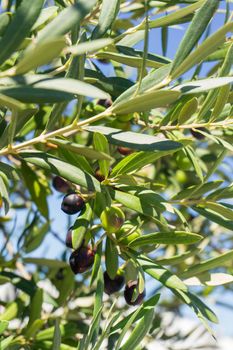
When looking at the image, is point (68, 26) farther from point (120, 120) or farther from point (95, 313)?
point (120, 120)

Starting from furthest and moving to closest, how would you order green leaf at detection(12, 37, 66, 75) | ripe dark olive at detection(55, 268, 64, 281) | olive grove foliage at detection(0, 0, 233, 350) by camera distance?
ripe dark olive at detection(55, 268, 64, 281), olive grove foliage at detection(0, 0, 233, 350), green leaf at detection(12, 37, 66, 75)

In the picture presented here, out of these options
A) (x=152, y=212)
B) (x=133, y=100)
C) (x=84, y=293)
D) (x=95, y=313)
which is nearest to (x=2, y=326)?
(x=95, y=313)

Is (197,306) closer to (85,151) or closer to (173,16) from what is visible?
(85,151)

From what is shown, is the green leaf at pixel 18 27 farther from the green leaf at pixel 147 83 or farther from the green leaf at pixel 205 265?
the green leaf at pixel 205 265

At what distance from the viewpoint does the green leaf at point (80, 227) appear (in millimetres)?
927

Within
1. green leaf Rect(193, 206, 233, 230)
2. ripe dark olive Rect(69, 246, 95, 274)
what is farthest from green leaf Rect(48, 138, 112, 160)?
green leaf Rect(193, 206, 233, 230)

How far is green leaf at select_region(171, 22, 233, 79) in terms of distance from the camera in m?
0.74

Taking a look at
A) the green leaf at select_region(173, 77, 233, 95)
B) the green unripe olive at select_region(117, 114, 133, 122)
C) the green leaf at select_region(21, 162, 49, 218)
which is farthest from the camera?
the green leaf at select_region(21, 162, 49, 218)

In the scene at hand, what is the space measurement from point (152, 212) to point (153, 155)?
8cm

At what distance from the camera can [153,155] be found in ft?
3.16

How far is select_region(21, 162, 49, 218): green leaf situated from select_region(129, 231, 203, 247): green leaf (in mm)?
493

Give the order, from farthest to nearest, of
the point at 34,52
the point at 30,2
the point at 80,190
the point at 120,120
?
the point at 120,120
the point at 80,190
the point at 30,2
the point at 34,52

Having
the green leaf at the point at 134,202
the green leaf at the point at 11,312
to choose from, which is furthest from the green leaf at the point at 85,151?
the green leaf at the point at 11,312

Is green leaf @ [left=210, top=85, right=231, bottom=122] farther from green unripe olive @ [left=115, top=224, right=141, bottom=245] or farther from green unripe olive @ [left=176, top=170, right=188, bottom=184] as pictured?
green unripe olive @ [left=176, top=170, right=188, bottom=184]
